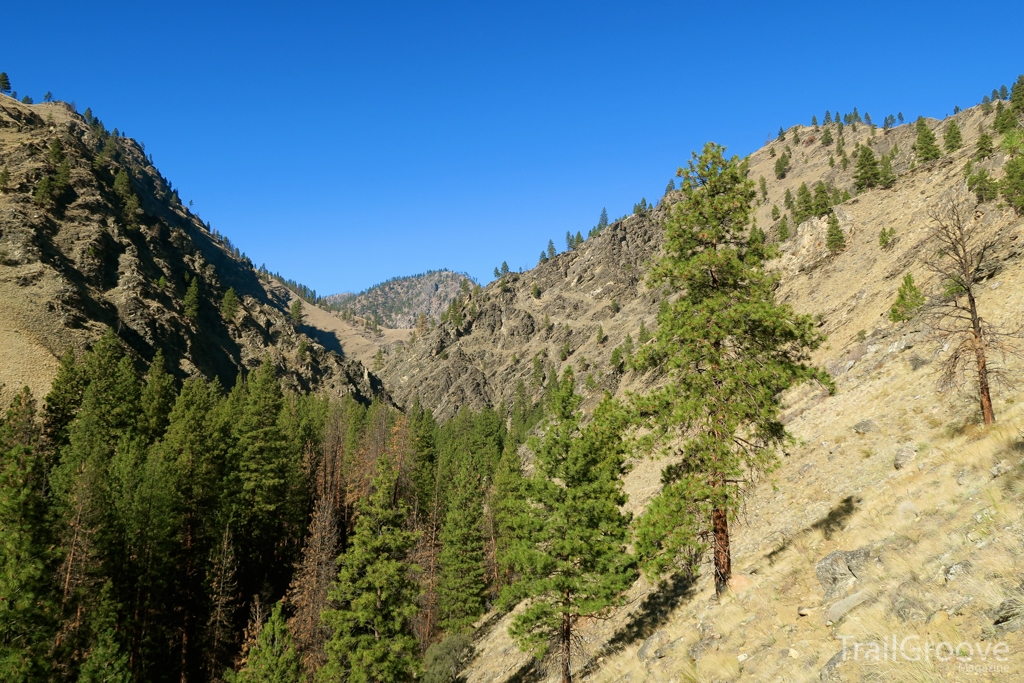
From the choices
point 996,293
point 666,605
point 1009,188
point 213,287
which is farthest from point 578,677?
point 213,287

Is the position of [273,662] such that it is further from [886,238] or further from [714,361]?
[886,238]

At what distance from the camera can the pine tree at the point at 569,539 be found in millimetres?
18359

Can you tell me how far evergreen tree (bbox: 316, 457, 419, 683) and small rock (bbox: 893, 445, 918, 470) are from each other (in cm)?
2019

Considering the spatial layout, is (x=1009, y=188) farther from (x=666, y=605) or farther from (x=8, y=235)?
(x=8, y=235)

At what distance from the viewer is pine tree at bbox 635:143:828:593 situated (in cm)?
1317

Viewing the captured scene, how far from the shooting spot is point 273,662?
22.7 metres

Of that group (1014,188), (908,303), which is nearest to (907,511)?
(908,303)

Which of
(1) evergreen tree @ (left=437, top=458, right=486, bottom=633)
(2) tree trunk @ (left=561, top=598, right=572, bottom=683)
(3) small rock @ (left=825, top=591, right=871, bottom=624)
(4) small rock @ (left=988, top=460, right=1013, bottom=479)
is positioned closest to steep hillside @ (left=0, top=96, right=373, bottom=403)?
(1) evergreen tree @ (left=437, top=458, right=486, bottom=633)

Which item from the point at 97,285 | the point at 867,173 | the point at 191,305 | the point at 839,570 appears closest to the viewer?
the point at 839,570

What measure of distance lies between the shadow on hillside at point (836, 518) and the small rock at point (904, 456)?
205 cm

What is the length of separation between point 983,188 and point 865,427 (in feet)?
116

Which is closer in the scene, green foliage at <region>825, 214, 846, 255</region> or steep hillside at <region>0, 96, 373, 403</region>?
green foliage at <region>825, 214, 846, 255</region>

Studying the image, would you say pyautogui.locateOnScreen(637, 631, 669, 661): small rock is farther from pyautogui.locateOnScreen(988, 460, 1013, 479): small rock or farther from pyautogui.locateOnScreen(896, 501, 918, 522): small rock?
pyautogui.locateOnScreen(988, 460, 1013, 479): small rock

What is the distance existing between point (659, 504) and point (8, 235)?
4425 inches
